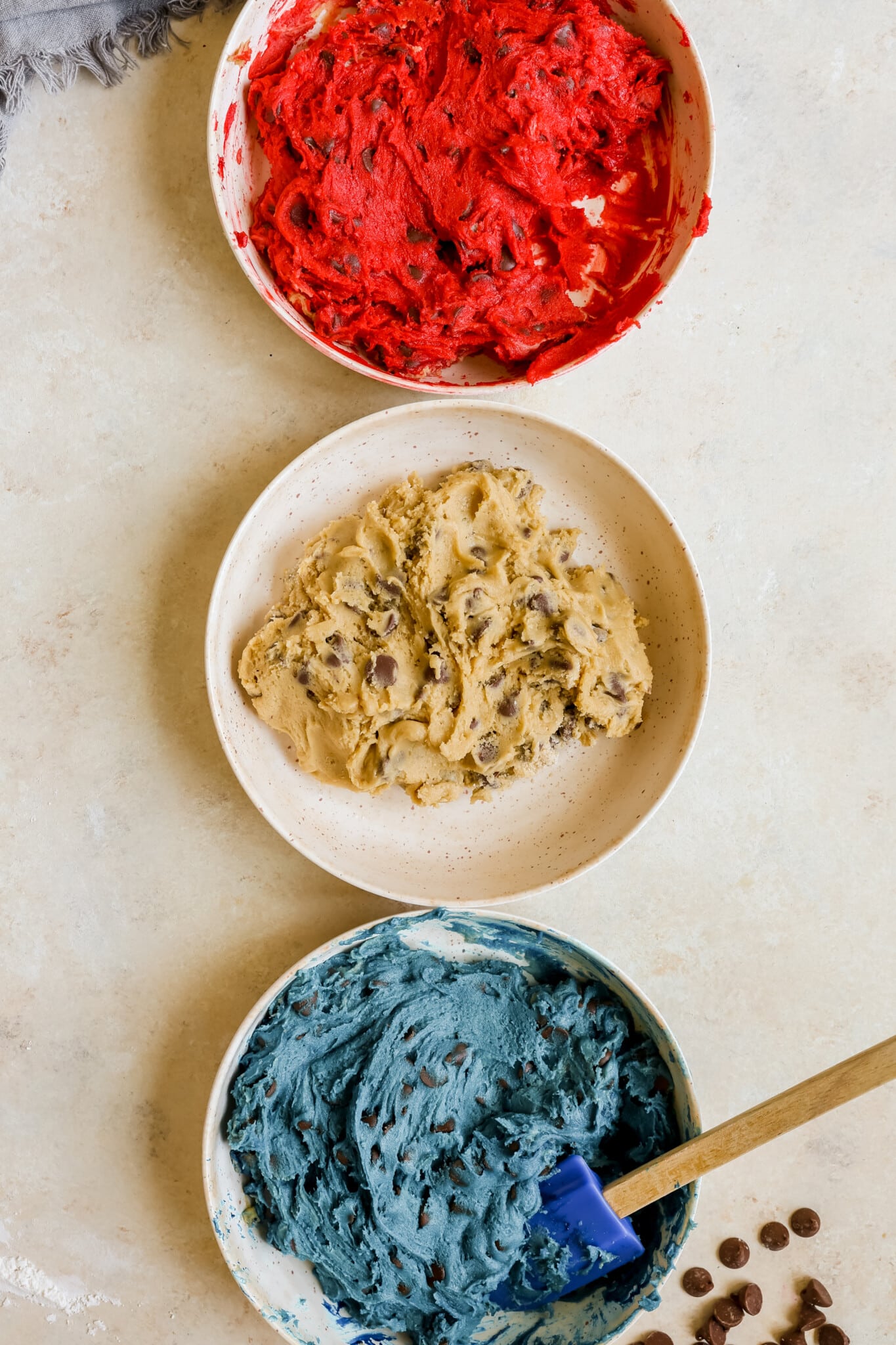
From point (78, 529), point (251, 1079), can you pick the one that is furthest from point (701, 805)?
point (78, 529)

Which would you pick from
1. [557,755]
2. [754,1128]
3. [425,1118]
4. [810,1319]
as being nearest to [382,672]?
[557,755]

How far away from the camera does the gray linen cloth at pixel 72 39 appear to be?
202 centimetres

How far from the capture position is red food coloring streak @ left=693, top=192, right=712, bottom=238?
6.19 feet

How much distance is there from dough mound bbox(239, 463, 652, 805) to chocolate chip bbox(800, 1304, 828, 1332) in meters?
1.53

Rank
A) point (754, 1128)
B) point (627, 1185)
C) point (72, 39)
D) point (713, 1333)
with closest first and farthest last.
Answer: point (754, 1128)
point (627, 1185)
point (72, 39)
point (713, 1333)

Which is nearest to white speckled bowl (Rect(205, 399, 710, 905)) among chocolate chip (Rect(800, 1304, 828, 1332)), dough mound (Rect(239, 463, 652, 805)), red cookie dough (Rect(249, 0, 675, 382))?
dough mound (Rect(239, 463, 652, 805))

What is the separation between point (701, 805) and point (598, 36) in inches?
67.9

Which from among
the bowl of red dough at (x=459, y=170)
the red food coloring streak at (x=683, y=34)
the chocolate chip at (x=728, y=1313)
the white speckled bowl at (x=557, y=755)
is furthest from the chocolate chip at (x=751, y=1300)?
the red food coloring streak at (x=683, y=34)

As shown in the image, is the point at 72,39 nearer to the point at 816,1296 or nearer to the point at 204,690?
the point at 204,690

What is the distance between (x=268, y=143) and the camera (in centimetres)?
191

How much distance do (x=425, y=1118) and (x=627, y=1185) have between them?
44 centimetres

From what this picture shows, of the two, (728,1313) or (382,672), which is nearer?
(382,672)

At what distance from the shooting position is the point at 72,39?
204cm

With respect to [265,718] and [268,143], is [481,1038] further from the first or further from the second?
[268,143]
